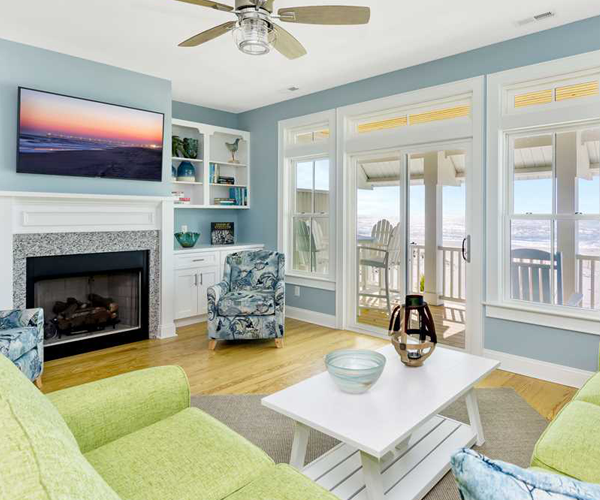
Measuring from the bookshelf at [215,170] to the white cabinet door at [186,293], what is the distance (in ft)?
2.89

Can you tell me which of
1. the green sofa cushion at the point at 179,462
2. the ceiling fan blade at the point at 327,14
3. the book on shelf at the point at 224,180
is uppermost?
the ceiling fan blade at the point at 327,14

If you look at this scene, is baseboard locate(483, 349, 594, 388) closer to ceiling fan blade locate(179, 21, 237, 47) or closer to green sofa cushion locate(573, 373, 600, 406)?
green sofa cushion locate(573, 373, 600, 406)

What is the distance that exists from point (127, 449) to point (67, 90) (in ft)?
11.8

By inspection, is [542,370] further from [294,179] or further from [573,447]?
[294,179]

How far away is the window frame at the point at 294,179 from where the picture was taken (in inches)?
191

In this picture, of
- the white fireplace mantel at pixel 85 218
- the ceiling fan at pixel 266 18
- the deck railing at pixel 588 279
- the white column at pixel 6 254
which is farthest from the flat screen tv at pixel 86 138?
the deck railing at pixel 588 279

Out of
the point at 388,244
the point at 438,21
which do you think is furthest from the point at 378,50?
the point at 388,244

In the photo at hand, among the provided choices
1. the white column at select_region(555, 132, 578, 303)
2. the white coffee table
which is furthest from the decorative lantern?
the white column at select_region(555, 132, 578, 303)

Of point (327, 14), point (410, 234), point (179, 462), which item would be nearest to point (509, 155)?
point (410, 234)

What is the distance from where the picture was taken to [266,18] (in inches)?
95.7

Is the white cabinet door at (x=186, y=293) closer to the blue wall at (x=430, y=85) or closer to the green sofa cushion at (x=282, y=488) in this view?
the blue wall at (x=430, y=85)

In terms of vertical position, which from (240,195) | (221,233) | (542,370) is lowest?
(542,370)

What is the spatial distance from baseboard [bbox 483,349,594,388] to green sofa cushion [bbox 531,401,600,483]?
1.81m

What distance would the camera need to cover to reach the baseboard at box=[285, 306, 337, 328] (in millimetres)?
4918
